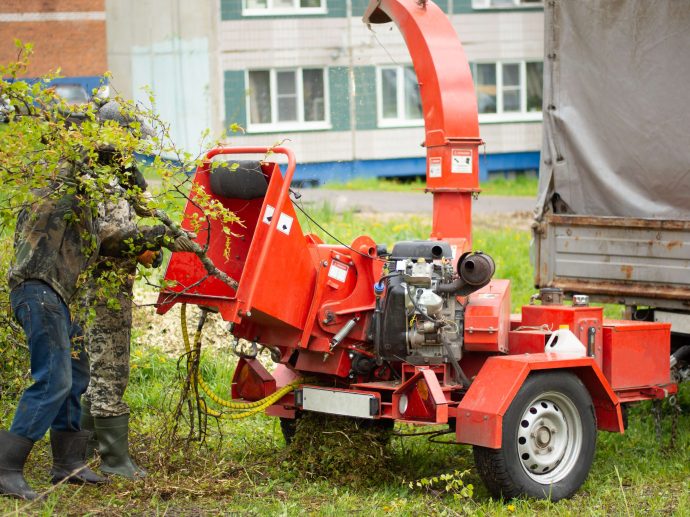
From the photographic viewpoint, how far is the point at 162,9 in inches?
747

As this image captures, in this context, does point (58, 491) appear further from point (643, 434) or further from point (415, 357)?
point (643, 434)

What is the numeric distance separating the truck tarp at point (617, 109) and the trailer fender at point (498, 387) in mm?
1918

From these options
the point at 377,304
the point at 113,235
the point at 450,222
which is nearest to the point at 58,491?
the point at 113,235

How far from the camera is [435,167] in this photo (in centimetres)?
723

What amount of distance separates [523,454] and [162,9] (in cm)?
1455

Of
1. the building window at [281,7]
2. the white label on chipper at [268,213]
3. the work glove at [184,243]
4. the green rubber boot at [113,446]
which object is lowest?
the green rubber boot at [113,446]

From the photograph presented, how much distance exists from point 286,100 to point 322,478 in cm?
1749

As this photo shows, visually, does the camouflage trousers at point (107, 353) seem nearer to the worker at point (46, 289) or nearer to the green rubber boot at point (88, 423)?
the green rubber boot at point (88, 423)

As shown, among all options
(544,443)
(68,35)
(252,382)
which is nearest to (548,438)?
(544,443)

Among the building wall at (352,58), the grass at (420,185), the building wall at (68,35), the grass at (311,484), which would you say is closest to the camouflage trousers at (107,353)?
the grass at (311,484)

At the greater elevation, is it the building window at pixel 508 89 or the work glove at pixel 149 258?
the building window at pixel 508 89

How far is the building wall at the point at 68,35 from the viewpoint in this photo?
17.5 metres

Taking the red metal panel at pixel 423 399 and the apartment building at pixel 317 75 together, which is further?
the apartment building at pixel 317 75

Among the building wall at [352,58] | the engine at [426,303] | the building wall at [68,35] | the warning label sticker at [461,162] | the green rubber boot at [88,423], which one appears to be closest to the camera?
the engine at [426,303]
